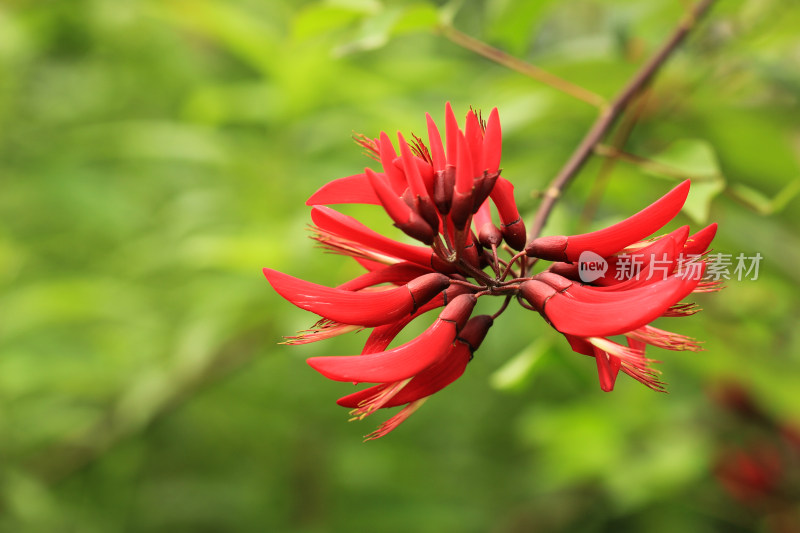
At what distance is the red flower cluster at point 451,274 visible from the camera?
1.76 ft

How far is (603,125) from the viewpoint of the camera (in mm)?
812

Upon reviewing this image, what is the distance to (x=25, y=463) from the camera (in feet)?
6.89

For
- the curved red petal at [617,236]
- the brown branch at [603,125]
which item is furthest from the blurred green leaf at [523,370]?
the curved red petal at [617,236]

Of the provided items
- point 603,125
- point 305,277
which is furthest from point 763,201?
point 305,277

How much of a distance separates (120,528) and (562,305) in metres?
1.90

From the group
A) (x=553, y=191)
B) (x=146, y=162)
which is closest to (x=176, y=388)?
(x=146, y=162)

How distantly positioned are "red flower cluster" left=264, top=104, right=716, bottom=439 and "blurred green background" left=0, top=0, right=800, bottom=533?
20.4 inches

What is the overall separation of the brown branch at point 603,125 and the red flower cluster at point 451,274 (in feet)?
0.20

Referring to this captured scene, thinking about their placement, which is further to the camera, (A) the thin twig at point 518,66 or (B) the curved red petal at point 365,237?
(A) the thin twig at point 518,66

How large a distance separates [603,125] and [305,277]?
0.96 m

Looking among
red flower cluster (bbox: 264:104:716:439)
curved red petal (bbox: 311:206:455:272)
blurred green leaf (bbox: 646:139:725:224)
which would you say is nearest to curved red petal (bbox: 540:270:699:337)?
red flower cluster (bbox: 264:104:716:439)

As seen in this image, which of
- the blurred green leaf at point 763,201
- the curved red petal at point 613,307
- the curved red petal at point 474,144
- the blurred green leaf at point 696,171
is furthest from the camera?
the blurred green leaf at point 763,201

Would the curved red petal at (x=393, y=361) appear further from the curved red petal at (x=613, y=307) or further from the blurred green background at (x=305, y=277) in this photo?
the blurred green background at (x=305, y=277)

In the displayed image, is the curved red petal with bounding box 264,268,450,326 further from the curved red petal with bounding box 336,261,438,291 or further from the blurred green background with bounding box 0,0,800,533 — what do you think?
Answer: the blurred green background with bounding box 0,0,800,533
